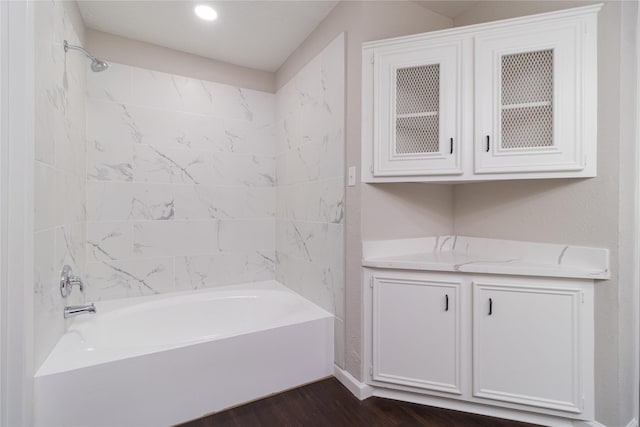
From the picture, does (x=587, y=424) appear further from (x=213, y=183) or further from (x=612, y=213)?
(x=213, y=183)

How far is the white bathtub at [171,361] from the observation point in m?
1.31

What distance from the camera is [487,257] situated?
1803 mm

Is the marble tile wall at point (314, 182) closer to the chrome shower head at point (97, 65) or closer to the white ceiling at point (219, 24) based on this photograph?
the white ceiling at point (219, 24)

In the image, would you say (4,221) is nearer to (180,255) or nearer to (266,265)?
(180,255)

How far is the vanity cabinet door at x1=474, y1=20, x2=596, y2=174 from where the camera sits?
1.38 metres

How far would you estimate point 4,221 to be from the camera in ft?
3.35

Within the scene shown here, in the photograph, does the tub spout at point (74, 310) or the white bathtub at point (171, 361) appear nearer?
the white bathtub at point (171, 361)

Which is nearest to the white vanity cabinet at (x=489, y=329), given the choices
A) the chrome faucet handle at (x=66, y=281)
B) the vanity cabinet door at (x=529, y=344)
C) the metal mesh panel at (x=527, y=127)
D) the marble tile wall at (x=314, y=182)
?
the vanity cabinet door at (x=529, y=344)

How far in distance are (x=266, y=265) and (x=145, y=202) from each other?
45.8 inches

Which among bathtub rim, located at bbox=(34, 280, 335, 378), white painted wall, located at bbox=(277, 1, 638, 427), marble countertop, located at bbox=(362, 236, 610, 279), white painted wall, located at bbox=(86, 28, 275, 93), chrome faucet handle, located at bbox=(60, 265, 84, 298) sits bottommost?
bathtub rim, located at bbox=(34, 280, 335, 378)

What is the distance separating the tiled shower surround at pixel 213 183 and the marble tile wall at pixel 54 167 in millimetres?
240

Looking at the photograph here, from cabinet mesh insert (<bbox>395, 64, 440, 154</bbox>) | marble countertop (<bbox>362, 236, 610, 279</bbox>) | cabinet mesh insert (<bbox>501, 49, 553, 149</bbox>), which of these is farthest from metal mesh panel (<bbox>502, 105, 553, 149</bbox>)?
marble countertop (<bbox>362, 236, 610, 279</bbox>)

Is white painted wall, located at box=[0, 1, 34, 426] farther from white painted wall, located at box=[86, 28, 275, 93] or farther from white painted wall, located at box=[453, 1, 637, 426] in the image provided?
white painted wall, located at box=[453, 1, 637, 426]

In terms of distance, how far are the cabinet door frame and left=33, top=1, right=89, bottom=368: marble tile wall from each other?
1608 mm
